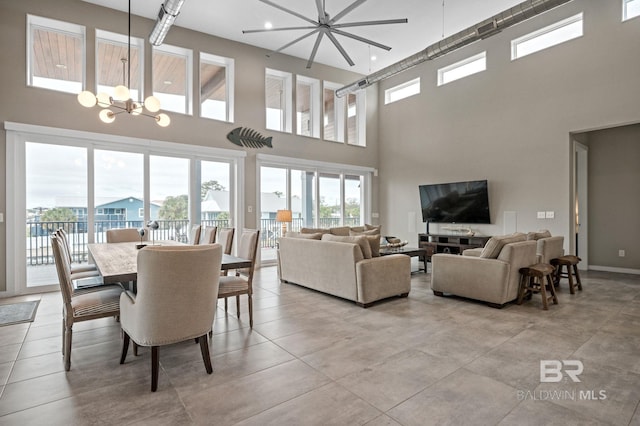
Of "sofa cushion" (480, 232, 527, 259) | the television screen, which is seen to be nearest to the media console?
the television screen

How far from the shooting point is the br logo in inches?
93.3

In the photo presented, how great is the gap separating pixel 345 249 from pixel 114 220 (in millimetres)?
4236

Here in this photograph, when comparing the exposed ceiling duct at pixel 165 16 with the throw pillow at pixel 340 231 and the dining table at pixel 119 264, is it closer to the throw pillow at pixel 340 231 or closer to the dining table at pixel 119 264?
the dining table at pixel 119 264

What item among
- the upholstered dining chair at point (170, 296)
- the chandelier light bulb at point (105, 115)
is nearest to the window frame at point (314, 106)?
the chandelier light bulb at point (105, 115)

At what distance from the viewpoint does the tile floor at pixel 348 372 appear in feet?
6.51

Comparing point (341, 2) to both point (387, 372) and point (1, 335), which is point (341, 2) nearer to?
point (387, 372)

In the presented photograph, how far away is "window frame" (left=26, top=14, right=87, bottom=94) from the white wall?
22.9ft

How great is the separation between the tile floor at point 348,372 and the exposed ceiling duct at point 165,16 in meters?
4.18

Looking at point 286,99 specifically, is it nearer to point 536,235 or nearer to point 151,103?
point 151,103

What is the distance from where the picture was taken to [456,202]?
7574 millimetres

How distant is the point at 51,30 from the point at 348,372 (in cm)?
692

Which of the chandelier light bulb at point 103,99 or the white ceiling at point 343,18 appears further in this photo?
the white ceiling at point 343,18

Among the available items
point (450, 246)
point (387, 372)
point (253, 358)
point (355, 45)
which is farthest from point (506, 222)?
point (253, 358)

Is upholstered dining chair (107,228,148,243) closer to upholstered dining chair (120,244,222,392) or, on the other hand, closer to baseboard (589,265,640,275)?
upholstered dining chair (120,244,222,392)
